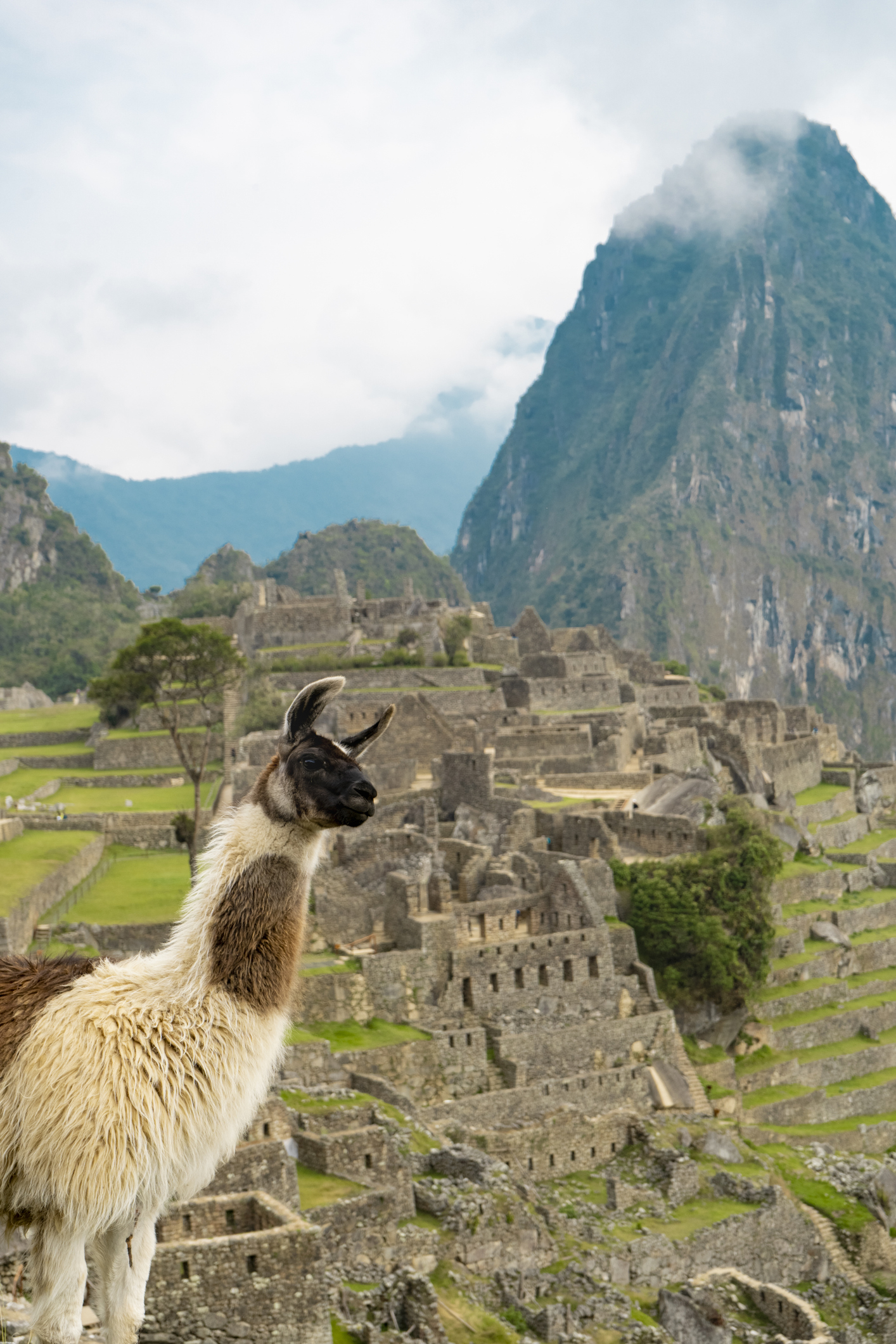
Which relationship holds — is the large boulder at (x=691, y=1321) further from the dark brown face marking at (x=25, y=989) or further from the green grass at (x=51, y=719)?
the green grass at (x=51, y=719)

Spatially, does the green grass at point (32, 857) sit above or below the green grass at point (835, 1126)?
above

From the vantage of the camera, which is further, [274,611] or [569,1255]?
[274,611]

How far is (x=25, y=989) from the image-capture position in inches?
194

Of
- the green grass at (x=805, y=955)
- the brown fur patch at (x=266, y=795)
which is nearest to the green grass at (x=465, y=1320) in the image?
the brown fur patch at (x=266, y=795)

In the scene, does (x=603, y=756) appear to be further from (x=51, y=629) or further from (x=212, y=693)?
(x=51, y=629)

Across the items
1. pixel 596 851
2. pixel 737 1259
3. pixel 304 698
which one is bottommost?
pixel 737 1259

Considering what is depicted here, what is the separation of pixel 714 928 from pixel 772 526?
13167 cm

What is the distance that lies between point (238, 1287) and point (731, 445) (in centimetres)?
14278

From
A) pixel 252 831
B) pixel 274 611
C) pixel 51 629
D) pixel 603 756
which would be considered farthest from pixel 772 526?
pixel 252 831

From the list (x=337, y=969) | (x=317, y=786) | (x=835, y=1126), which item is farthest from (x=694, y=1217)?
(x=317, y=786)

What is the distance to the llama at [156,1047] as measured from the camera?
15.4 ft

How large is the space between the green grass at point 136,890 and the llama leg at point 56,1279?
41.5ft

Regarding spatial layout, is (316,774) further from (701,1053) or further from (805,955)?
(805,955)

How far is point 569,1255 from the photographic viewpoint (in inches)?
612
